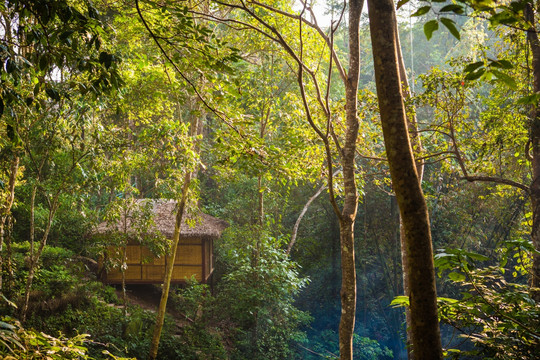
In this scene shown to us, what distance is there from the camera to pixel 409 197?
1.74 meters

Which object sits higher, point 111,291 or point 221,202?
point 221,202

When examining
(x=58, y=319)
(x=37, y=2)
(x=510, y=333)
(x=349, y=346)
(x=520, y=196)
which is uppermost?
(x=37, y=2)

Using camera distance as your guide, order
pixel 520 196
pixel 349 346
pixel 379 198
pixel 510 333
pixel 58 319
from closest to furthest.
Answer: pixel 510 333 → pixel 349 346 → pixel 58 319 → pixel 520 196 → pixel 379 198

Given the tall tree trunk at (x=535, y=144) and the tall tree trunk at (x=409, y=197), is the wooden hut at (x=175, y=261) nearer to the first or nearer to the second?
the tall tree trunk at (x=535, y=144)

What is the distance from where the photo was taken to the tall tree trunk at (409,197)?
1.73 meters

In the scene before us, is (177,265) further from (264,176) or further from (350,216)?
(350,216)

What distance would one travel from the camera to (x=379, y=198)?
13680 millimetres

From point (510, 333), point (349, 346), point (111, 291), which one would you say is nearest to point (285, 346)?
point (111, 291)

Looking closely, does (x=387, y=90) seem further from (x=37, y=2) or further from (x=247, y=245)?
(x=247, y=245)

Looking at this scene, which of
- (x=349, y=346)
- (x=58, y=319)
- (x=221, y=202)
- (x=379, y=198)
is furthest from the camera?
(x=221, y=202)

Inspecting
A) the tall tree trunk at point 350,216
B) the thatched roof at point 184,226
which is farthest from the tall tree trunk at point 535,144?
the thatched roof at point 184,226

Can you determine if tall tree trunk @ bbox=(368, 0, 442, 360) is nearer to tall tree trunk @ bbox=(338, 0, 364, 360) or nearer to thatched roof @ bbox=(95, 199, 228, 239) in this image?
tall tree trunk @ bbox=(338, 0, 364, 360)

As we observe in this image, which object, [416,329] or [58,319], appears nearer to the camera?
[416,329]

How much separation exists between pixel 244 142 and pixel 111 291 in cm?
866
